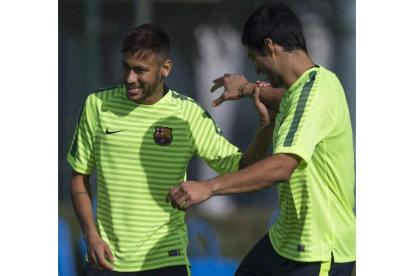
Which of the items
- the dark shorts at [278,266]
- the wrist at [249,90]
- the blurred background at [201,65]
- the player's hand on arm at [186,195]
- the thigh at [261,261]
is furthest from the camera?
the blurred background at [201,65]

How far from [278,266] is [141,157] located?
2.83 feet

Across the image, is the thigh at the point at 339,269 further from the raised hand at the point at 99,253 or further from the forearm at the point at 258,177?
the raised hand at the point at 99,253

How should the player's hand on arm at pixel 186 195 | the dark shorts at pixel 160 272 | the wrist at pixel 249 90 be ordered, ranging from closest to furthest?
1. the player's hand on arm at pixel 186 195
2. the dark shorts at pixel 160 272
3. the wrist at pixel 249 90

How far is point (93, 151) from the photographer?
3557 mm

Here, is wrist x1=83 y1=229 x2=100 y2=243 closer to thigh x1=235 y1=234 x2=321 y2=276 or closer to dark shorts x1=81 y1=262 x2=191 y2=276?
dark shorts x1=81 y1=262 x2=191 y2=276

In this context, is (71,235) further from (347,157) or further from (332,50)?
(347,157)

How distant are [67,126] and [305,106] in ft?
8.19

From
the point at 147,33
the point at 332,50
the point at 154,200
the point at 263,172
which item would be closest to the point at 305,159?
the point at 263,172

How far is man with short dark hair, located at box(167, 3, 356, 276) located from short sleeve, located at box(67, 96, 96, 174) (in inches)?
36.9

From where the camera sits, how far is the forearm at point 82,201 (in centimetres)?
349

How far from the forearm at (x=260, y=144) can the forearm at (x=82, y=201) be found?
0.82 meters

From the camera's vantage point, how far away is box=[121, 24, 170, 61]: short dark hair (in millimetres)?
3516

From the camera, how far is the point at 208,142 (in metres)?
3.62

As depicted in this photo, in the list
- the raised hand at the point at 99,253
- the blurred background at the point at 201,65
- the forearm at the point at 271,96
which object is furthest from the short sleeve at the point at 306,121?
the blurred background at the point at 201,65
